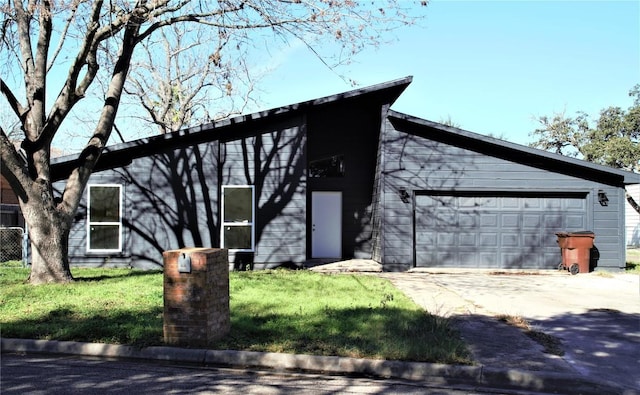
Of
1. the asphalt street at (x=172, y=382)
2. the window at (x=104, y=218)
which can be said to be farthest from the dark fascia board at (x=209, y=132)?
the asphalt street at (x=172, y=382)

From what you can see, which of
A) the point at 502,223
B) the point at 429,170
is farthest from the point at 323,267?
the point at 502,223

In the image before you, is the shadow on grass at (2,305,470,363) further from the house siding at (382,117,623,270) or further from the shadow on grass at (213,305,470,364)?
the house siding at (382,117,623,270)

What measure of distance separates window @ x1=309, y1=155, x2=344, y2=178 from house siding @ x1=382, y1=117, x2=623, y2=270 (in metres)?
2.18

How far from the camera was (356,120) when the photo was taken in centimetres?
1596

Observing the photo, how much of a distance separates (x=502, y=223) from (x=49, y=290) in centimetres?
1135

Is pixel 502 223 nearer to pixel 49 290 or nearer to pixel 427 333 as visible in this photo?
pixel 427 333

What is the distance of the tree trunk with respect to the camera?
9844 millimetres

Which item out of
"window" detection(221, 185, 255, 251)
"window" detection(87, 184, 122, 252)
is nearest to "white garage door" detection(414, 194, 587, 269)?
"window" detection(221, 185, 255, 251)

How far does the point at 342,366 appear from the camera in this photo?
571cm

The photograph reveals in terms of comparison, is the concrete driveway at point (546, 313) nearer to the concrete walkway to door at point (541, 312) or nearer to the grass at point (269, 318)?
the concrete walkway to door at point (541, 312)

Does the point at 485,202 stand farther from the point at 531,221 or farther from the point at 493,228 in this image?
the point at 531,221

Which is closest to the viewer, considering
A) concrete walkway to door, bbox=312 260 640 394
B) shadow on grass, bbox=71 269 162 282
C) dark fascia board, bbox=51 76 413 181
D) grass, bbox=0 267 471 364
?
concrete walkway to door, bbox=312 260 640 394

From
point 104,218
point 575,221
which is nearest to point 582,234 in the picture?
point 575,221

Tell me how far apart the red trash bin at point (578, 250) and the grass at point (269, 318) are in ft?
19.8
